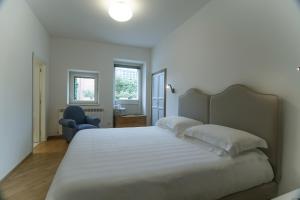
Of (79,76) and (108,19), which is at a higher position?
(108,19)

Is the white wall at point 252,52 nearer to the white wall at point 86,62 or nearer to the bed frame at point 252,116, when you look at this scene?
the bed frame at point 252,116

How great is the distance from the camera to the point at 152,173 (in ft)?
4.32

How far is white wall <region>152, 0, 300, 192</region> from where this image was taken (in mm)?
1725

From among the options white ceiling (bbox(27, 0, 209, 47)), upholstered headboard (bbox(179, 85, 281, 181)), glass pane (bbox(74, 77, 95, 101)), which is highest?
white ceiling (bbox(27, 0, 209, 47))

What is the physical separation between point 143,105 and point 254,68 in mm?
3821

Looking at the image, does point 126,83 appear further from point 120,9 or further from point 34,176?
point 34,176

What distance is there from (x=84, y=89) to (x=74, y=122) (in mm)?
1562

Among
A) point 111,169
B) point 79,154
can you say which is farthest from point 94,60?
point 111,169

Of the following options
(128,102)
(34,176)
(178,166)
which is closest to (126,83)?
(128,102)

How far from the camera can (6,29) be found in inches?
94.4

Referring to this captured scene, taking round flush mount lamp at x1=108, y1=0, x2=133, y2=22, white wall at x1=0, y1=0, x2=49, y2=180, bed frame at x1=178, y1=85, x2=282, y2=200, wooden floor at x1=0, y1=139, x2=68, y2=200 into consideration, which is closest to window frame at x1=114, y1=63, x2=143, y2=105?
wooden floor at x1=0, y1=139, x2=68, y2=200

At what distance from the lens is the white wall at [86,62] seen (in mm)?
4715

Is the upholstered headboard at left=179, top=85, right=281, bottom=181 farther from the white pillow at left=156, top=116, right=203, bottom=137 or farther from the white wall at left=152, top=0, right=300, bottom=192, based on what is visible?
the white pillow at left=156, top=116, right=203, bottom=137

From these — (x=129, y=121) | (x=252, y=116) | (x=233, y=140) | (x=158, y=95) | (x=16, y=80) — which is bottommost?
(x=129, y=121)
